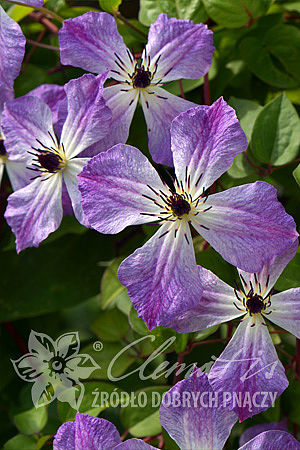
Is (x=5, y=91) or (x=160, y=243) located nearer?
(x=160, y=243)

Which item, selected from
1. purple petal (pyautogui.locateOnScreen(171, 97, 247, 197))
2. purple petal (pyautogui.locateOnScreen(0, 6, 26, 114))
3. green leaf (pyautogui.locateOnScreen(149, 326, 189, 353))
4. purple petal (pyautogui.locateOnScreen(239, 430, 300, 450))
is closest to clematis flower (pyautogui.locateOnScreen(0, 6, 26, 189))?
purple petal (pyautogui.locateOnScreen(0, 6, 26, 114))

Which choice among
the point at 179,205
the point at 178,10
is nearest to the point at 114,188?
the point at 179,205

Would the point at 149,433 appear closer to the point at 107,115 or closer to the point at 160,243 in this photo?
the point at 160,243

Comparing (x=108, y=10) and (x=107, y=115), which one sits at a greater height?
(x=108, y=10)

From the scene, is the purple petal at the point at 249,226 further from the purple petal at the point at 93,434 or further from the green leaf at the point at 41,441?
the green leaf at the point at 41,441

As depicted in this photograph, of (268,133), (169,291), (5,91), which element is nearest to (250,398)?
(169,291)

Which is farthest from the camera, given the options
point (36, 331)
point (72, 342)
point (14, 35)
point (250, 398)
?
point (36, 331)

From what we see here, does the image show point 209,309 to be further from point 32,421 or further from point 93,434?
point 32,421
